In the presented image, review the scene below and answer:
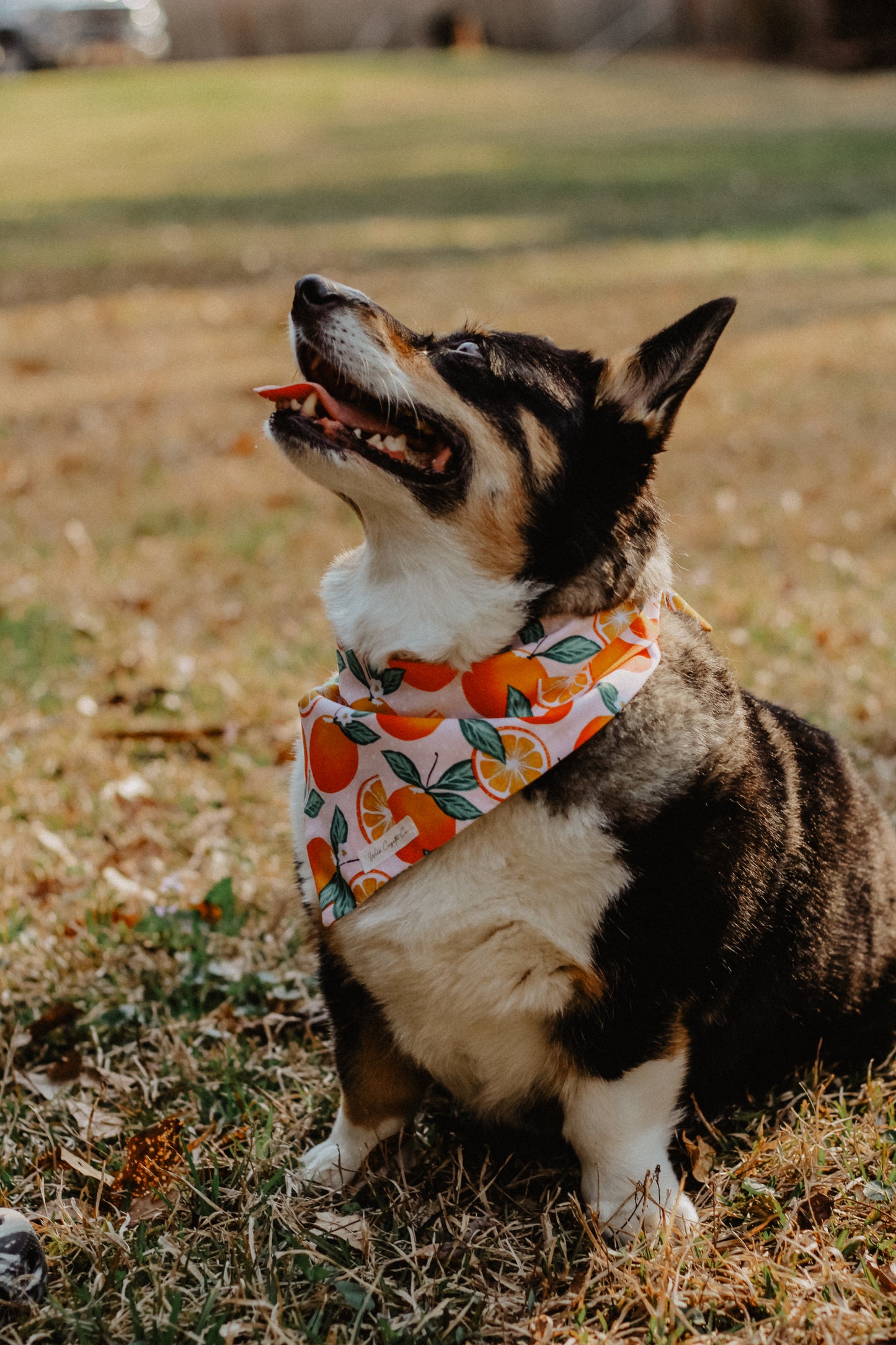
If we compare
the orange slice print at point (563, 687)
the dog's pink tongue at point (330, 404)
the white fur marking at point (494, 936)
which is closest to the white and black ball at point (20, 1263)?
the white fur marking at point (494, 936)

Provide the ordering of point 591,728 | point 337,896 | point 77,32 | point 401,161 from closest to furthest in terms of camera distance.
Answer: point 591,728 → point 337,896 → point 401,161 → point 77,32

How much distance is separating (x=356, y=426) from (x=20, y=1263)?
165 centimetres

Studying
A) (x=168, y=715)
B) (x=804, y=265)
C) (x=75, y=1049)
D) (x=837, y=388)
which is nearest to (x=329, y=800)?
(x=75, y=1049)

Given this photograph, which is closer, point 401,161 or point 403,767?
point 403,767

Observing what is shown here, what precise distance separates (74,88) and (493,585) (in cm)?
2593

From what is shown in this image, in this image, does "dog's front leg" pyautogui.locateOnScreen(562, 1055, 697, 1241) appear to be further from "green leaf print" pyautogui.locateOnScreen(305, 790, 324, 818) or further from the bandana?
"green leaf print" pyautogui.locateOnScreen(305, 790, 324, 818)

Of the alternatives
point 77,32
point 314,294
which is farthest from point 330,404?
point 77,32

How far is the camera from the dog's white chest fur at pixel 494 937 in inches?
84.6

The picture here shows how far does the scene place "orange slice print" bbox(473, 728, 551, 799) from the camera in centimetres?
219

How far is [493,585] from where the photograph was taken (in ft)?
7.72

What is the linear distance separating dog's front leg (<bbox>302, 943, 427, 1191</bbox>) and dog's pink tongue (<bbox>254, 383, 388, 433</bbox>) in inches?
41.2

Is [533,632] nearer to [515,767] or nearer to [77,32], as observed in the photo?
[515,767]

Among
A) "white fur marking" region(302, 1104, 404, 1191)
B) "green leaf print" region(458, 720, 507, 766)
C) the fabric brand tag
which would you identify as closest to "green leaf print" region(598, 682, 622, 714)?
"green leaf print" region(458, 720, 507, 766)

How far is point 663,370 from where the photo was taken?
7.60 ft
